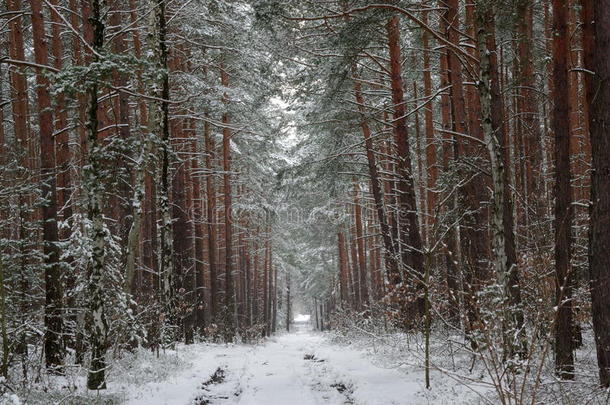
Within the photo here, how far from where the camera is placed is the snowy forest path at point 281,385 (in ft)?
24.6

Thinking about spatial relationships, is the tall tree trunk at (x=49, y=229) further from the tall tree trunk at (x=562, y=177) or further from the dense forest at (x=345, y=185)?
the tall tree trunk at (x=562, y=177)

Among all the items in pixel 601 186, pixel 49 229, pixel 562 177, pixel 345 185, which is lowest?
pixel 49 229

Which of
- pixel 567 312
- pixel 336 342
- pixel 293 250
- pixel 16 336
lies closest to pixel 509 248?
pixel 567 312

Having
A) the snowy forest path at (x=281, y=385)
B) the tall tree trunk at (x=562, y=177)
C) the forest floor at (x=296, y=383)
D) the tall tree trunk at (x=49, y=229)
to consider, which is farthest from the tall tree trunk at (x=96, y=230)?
the tall tree trunk at (x=562, y=177)

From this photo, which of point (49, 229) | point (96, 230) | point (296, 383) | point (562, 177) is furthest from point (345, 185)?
point (96, 230)

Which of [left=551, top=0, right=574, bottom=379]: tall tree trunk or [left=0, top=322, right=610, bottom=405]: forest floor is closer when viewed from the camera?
[left=0, top=322, right=610, bottom=405]: forest floor

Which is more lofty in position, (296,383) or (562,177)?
(562,177)

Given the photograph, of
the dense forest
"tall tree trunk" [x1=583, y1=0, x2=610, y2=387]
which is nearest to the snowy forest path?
the dense forest

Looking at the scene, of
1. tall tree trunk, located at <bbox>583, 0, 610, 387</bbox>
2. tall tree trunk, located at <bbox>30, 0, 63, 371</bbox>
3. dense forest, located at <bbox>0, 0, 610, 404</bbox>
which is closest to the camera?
tall tree trunk, located at <bbox>583, 0, 610, 387</bbox>

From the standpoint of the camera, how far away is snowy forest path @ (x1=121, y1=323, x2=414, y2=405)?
7512 mm

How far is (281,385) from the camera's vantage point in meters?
9.36

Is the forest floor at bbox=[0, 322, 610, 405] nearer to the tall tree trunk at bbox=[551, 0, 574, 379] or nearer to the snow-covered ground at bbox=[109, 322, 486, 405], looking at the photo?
the snow-covered ground at bbox=[109, 322, 486, 405]

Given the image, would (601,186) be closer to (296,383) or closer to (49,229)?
(296,383)

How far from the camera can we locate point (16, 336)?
6648 millimetres
